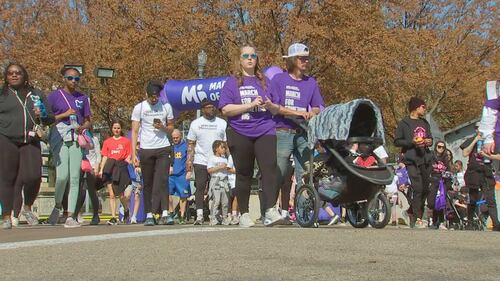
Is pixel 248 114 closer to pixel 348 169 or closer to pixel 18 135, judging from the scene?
pixel 348 169

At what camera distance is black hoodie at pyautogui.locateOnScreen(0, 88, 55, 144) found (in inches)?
401

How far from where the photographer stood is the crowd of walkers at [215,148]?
9.25 meters

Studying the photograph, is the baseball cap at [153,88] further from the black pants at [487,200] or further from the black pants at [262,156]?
the black pants at [487,200]

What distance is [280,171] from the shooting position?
375 inches

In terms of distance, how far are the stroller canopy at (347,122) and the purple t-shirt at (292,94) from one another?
0.51m

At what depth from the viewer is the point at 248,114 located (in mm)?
9180

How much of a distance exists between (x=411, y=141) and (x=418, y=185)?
23.7 inches

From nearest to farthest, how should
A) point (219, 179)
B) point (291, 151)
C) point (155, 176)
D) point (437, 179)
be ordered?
point (291, 151) → point (155, 176) → point (437, 179) → point (219, 179)

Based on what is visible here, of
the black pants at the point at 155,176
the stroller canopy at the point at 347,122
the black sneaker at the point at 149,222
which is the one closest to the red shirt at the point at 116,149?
the black pants at the point at 155,176

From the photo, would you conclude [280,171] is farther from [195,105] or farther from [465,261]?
[195,105]

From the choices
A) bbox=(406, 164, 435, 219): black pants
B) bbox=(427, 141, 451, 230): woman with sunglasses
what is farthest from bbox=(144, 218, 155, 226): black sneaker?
bbox=(427, 141, 451, 230): woman with sunglasses

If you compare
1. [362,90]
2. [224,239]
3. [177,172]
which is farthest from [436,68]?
[224,239]

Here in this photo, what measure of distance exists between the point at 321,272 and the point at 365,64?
2229 cm

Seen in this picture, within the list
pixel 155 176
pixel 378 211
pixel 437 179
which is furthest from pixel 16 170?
pixel 437 179
